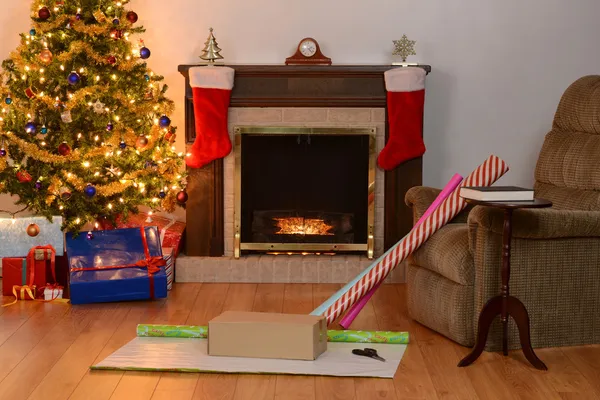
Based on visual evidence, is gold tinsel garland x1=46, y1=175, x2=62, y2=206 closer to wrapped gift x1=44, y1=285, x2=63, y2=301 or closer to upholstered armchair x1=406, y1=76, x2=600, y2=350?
wrapped gift x1=44, y1=285, x2=63, y2=301

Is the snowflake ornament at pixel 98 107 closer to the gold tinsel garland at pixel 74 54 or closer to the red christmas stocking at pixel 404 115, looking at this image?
the gold tinsel garland at pixel 74 54

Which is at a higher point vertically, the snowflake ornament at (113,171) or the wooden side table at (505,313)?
the snowflake ornament at (113,171)

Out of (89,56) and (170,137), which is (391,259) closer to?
(170,137)

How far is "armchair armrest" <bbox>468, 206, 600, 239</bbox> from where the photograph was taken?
12.0ft

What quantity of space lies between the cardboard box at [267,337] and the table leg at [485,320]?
61cm

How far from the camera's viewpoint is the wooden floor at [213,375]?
3.29 meters

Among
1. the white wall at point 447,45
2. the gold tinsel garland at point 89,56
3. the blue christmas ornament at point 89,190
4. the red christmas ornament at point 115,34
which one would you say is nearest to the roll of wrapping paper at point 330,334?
the blue christmas ornament at point 89,190

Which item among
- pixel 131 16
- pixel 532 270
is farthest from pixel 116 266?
pixel 532 270

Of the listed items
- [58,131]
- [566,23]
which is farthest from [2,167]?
[566,23]

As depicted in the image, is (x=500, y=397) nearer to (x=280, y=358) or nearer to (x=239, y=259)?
(x=280, y=358)

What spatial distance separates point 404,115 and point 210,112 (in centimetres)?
108

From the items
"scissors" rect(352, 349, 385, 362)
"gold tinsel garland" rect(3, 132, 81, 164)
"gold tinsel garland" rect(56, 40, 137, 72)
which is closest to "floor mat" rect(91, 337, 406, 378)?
"scissors" rect(352, 349, 385, 362)

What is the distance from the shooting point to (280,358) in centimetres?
364

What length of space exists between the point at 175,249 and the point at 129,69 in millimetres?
1051
